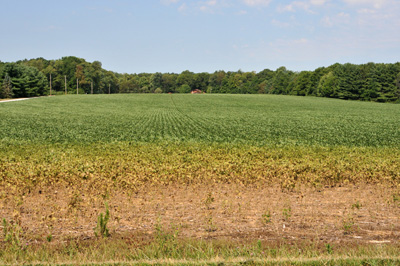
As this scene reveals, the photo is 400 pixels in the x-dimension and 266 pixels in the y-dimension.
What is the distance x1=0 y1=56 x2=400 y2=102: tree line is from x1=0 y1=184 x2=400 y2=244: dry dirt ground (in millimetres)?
97060

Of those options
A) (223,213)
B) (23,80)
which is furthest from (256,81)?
(223,213)

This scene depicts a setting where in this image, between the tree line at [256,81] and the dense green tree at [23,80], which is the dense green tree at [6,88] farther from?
the dense green tree at [23,80]

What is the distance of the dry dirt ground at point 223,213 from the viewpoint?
24.7 feet

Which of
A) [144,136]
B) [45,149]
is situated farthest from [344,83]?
[45,149]

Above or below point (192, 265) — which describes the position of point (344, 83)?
above

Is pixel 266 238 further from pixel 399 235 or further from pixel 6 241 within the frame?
pixel 6 241

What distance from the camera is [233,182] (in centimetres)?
1226

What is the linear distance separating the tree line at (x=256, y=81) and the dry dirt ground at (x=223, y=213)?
97060mm

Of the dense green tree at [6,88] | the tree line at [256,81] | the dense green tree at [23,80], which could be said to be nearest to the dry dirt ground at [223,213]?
the dense green tree at [6,88]

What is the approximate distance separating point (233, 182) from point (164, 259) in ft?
21.4

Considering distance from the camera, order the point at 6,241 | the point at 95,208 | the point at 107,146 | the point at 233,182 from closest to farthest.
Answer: the point at 6,241 < the point at 95,208 < the point at 233,182 < the point at 107,146

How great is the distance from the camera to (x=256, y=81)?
185 m

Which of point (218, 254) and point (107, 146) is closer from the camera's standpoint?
point (218, 254)

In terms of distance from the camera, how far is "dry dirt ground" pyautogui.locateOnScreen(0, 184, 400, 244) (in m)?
7.52
